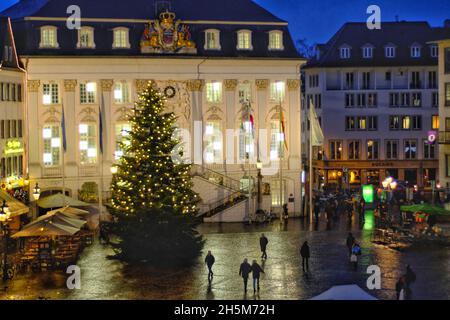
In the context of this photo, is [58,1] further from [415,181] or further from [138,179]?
[415,181]

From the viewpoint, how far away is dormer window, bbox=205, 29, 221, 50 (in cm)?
7144

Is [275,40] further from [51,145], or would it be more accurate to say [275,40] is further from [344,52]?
[344,52]

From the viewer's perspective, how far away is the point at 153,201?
50.7 m

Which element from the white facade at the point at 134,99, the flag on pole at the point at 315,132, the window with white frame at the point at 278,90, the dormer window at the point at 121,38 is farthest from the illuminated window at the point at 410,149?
the dormer window at the point at 121,38

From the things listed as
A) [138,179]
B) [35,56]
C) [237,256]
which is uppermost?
[35,56]

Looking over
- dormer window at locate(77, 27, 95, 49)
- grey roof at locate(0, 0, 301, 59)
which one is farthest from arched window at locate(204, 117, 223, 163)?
dormer window at locate(77, 27, 95, 49)

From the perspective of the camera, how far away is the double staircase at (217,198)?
68.7 metres

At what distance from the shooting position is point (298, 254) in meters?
51.7

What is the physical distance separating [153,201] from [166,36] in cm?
2208

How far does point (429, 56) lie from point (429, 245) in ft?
160

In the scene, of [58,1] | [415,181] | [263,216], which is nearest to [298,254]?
[263,216]

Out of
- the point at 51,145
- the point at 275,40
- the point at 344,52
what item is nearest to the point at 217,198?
the point at 51,145

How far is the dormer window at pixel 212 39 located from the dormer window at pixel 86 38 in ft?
25.2
